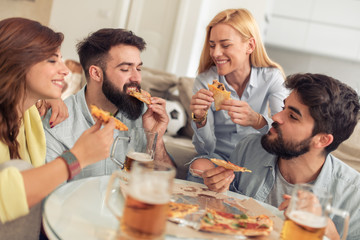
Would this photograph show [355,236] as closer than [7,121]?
No

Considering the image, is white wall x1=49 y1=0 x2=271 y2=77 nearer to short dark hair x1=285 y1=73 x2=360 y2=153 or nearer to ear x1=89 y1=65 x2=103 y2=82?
ear x1=89 y1=65 x2=103 y2=82

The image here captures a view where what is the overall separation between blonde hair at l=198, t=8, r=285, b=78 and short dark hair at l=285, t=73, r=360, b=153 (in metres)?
0.77

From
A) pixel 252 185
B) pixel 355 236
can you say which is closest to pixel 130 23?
pixel 252 185

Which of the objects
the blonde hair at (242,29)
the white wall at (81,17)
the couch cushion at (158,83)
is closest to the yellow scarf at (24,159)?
the blonde hair at (242,29)

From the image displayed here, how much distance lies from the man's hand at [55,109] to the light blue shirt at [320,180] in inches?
35.1

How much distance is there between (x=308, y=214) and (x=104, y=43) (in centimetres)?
144

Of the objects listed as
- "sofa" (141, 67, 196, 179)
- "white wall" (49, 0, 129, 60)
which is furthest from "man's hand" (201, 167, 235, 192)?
"white wall" (49, 0, 129, 60)

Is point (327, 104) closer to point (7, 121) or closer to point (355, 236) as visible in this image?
point (355, 236)

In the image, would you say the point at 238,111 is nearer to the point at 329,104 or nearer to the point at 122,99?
the point at 329,104

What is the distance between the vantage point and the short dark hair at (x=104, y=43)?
6.68ft

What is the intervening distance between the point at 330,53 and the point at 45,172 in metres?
4.98

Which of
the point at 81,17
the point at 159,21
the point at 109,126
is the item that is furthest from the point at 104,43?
the point at 81,17

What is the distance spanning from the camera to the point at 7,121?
136cm

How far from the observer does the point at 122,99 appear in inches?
77.4
